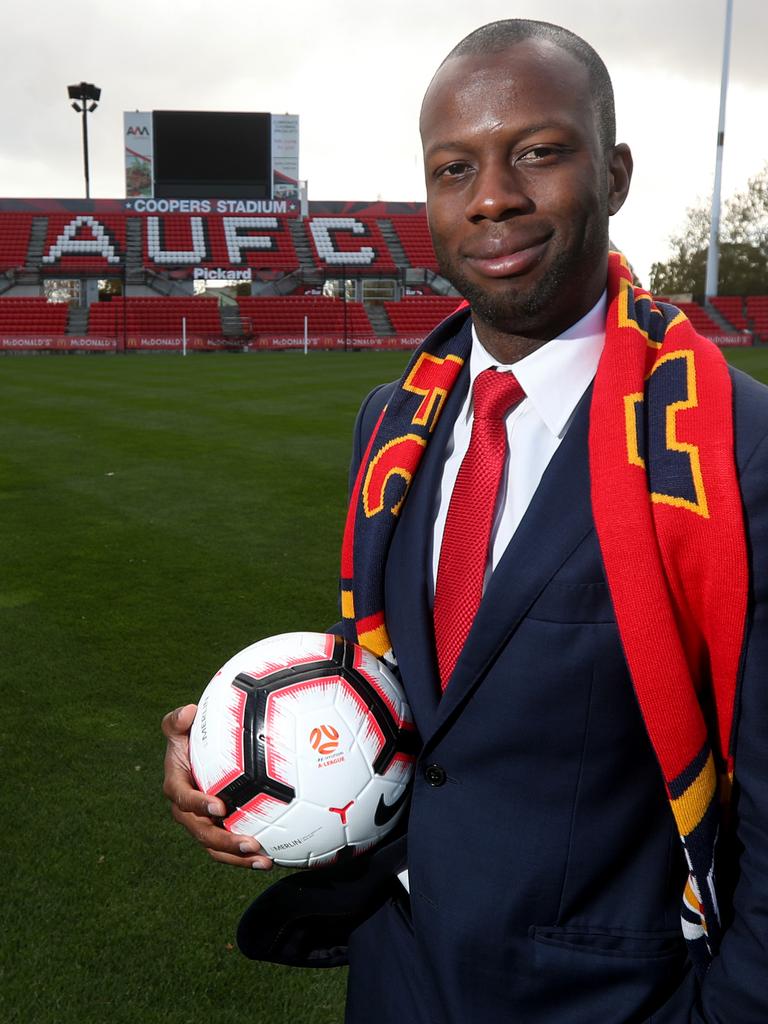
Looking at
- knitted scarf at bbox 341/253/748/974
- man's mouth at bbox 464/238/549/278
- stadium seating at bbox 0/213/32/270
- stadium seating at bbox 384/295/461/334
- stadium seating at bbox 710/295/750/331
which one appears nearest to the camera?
knitted scarf at bbox 341/253/748/974

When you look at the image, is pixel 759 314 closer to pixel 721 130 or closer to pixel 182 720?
pixel 721 130

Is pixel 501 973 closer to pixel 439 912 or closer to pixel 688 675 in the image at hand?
pixel 439 912

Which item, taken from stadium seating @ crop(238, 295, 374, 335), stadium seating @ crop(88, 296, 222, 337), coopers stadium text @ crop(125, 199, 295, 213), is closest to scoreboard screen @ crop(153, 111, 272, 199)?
coopers stadium text @ crop(125, 199, 295, 213)

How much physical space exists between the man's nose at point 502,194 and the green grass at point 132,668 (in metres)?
2.27

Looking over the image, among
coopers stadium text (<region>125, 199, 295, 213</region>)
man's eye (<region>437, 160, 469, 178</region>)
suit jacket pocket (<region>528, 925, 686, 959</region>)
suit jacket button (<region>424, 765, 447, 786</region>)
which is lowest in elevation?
suit jacket pocket (<region>528, 925, 686, 959</region>)

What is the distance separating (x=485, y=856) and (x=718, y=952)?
369mm

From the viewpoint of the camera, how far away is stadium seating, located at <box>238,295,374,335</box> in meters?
38.2

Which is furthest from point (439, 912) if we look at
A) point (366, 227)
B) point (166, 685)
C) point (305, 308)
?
point (366, 227)

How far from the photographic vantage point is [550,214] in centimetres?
152

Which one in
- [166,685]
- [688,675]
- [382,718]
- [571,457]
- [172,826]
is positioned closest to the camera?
[688,675]

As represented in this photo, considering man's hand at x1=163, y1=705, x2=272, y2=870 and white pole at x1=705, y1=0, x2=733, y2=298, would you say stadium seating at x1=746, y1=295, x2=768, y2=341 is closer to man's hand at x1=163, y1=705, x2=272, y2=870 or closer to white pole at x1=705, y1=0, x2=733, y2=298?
white pole at x1=705, y1=0, x2=733, y2=298

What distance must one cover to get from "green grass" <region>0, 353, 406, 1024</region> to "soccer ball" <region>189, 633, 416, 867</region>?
1.30m

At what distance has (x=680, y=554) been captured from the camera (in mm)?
1341

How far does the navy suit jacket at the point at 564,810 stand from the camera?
1.35 meters
